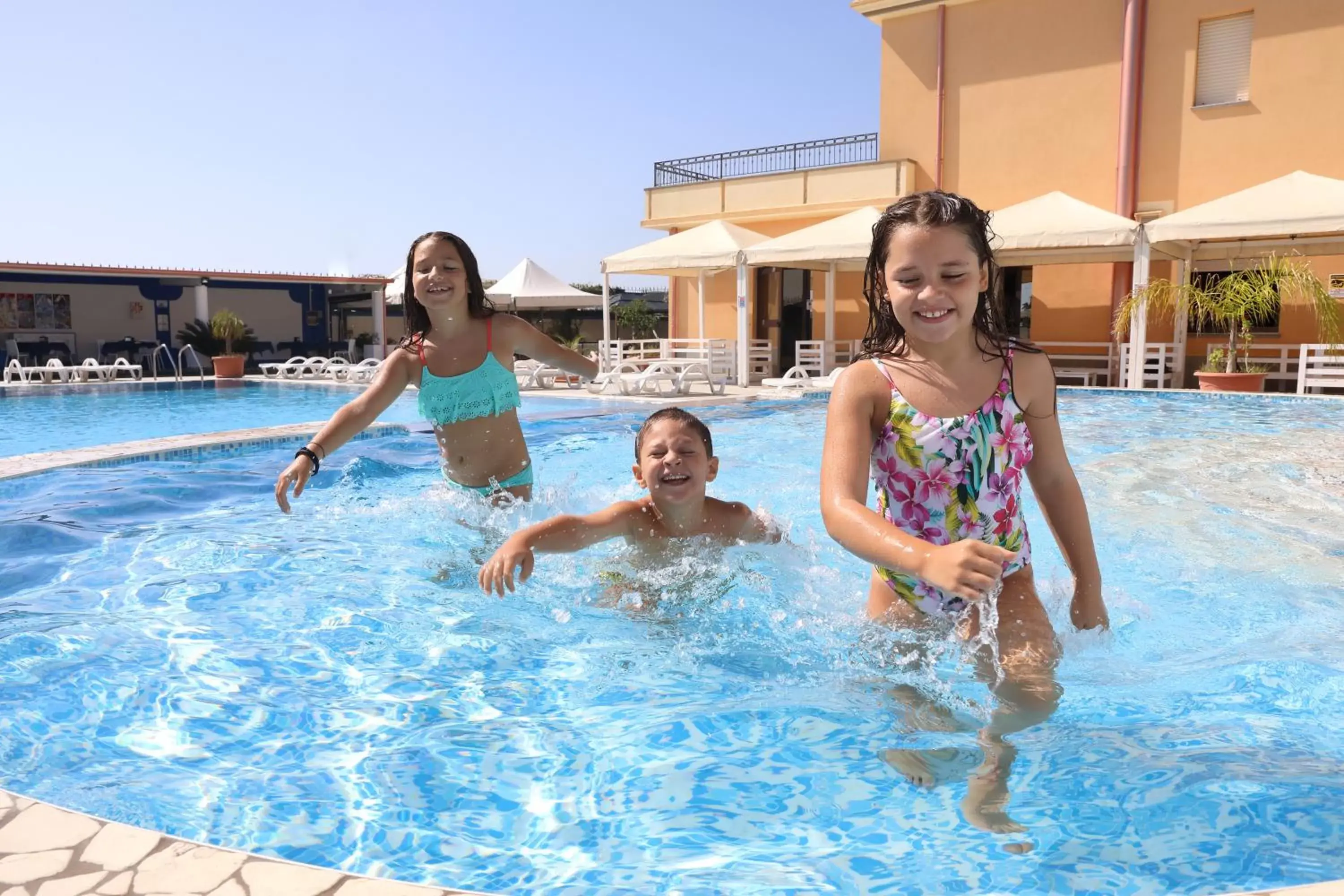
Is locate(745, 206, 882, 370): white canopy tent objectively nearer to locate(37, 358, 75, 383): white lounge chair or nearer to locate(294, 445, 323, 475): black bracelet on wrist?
locate(294, 445, 323, 475): black bracelet on wrist

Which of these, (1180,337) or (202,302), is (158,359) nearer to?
(202,302)

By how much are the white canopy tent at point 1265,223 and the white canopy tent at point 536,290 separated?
1156 centimetres

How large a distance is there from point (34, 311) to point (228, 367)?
7.69m

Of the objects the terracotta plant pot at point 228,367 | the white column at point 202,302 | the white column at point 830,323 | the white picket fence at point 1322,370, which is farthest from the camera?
the white column at point 202,302

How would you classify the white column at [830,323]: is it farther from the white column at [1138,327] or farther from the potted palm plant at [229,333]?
the potted palm plant at [229,333]

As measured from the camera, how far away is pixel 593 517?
3.15 meters

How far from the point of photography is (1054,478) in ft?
7.64

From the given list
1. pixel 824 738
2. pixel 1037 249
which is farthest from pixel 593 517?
pixel 1037 249

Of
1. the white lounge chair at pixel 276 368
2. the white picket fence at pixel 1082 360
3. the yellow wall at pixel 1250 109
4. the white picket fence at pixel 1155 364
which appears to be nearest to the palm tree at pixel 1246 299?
the white picket fence at pixel 1155 364

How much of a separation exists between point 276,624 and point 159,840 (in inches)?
77.3

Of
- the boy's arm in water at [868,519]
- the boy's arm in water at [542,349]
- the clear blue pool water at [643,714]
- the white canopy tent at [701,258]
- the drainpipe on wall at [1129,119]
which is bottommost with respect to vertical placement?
the clear blue pool water at [643,714]

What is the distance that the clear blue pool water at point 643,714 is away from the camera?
207 cm

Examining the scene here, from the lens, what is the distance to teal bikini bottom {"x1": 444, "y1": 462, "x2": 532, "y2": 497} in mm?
4020

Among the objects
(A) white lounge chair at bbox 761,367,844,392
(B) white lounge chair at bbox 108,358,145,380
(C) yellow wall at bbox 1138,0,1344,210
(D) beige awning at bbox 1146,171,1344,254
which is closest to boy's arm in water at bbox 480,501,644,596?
(A) white lounge chair at bbox 761,367,844,392
